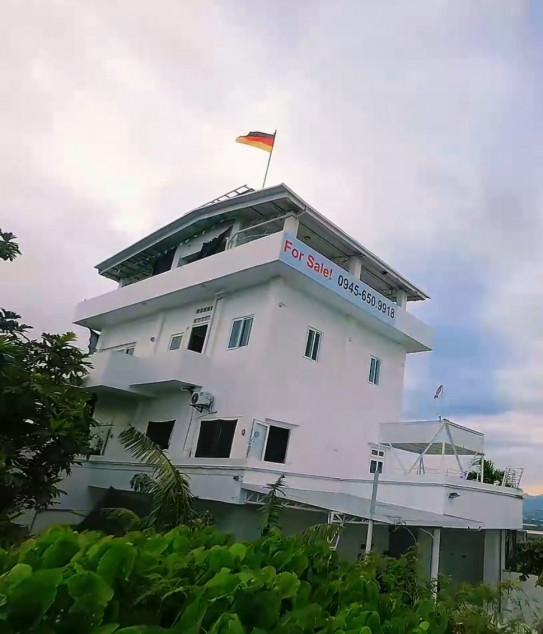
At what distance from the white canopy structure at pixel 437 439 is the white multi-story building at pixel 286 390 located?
0.05 metres

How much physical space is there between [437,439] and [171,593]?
11.0 meters

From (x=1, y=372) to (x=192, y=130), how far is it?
6190mm

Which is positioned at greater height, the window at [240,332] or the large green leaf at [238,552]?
the window at [240,332]

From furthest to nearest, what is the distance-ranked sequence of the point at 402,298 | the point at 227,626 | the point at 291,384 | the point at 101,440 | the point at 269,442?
the point at 402,298, the point at 101,440, the point at 291,384, the point at 269,442, the point at 227,626

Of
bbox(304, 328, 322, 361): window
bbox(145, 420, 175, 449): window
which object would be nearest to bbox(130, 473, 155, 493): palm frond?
bbox(145, 420, 175, 449): window

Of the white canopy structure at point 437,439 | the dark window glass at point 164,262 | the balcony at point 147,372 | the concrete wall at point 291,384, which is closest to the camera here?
the concrete wall at point 291,384

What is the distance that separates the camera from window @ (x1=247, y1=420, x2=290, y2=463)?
10.5m

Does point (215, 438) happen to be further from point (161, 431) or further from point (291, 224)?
point (291, 224)

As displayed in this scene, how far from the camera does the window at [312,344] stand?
478 inches

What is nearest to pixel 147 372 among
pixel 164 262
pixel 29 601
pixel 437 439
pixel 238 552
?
pixel 164 262

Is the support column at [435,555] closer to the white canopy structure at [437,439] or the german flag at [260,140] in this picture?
the white canopy structure at [437,439]

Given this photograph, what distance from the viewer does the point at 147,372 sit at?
41.9ft

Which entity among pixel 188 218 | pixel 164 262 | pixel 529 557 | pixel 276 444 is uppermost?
pixel 188 218

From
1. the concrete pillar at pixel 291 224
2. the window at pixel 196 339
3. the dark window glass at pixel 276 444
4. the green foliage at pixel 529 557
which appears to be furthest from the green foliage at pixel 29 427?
the green foliage at pixel 529 557
